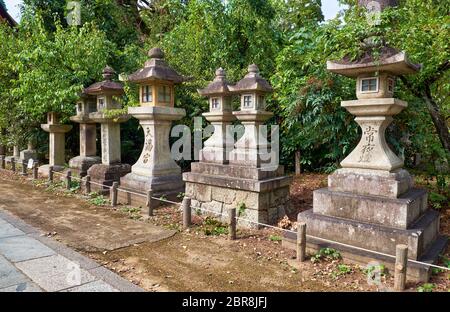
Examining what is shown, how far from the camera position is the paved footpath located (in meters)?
4.24

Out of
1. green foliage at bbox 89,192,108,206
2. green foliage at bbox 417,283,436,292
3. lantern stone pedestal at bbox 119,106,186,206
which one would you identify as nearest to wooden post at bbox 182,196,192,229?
lantern stone pedestal at bbox 119,106,186,206

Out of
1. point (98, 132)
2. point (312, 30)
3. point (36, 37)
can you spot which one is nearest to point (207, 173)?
point (312, 30)

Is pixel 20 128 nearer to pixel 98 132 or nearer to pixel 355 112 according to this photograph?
pixel 98 132

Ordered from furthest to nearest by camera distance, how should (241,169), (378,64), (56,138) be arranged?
1. (56,138)
2. (241,169)
3. (378,64)

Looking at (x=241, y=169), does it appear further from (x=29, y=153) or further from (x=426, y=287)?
(x=29, y=153)

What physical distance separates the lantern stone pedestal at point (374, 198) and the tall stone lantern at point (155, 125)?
13.9 ft

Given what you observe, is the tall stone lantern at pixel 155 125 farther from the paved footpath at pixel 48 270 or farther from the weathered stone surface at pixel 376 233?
the weathered stone surface at pixel 376 233

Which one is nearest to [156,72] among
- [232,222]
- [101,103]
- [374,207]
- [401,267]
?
[101,103]

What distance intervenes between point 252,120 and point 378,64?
9.99ft

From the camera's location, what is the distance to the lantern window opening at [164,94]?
8.84 meters

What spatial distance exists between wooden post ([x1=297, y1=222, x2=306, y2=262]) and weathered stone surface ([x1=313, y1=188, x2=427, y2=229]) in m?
0.79

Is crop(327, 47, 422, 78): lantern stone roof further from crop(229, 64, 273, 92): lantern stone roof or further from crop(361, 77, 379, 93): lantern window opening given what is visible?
crop(229, 64, 273, 92): lantern stone roof

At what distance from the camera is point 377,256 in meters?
4.84
